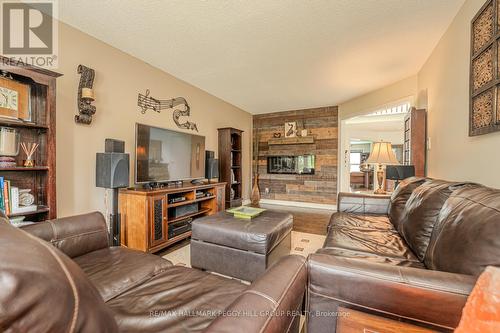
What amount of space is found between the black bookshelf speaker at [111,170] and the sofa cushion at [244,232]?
0.93 metres

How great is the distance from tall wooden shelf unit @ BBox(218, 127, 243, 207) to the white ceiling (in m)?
1.19

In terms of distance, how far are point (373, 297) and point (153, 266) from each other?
109 cm

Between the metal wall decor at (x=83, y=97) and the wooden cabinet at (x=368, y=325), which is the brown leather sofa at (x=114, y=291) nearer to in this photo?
the wooden cabinet at (x=368, y=325)

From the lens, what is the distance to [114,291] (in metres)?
1.03

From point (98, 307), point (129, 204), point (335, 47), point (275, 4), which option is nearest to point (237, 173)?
point (129, 204)

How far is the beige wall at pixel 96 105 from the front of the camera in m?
2.18

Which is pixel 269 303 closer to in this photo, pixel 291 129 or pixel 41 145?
pixel 41 145

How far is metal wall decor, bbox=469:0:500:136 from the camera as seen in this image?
1396mm

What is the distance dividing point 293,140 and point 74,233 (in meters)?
4.70

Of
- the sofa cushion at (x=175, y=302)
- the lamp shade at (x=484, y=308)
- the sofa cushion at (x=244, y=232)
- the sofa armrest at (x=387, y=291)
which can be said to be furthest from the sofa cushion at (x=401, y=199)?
the sofa cushion at (x=175, y=302)

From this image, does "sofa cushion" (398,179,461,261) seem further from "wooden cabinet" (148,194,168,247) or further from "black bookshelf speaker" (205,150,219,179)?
"black bookshelf speaker" (205,150,219,179)

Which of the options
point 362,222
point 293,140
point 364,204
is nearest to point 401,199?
point 362,222

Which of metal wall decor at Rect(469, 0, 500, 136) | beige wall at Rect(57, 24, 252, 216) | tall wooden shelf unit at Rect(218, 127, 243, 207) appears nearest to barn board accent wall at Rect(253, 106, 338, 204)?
tall wooden shelf unit at Rect(218, 127, 243, 207)

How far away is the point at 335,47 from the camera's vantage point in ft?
8.37
